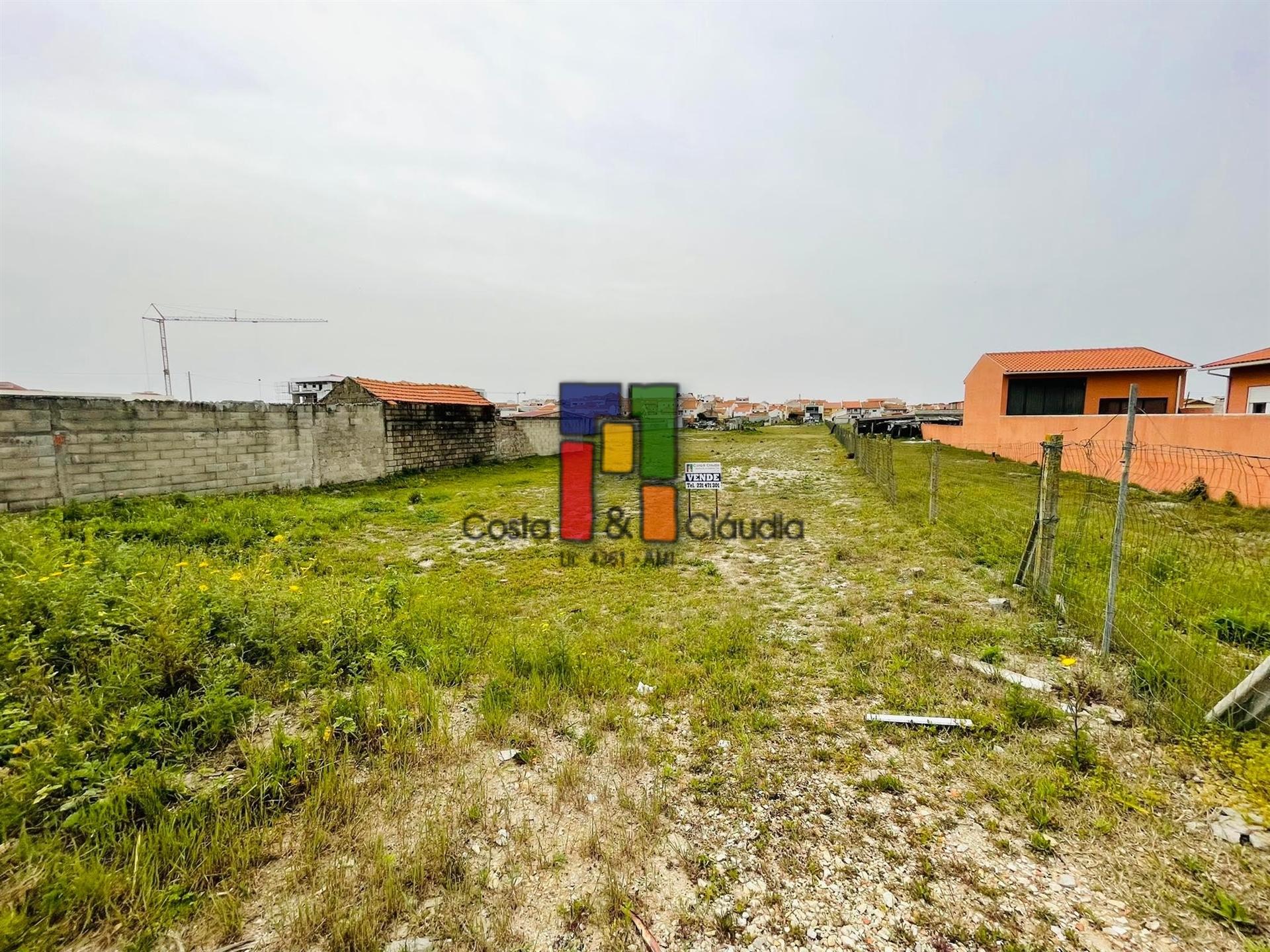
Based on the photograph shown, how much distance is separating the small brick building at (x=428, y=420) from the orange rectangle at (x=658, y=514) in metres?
7.22

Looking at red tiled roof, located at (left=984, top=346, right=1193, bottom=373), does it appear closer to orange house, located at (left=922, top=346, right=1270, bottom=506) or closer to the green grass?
orange house, located at (left=922, top=346, right=1270, bottom=506)

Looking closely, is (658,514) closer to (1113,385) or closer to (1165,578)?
(1165,578)

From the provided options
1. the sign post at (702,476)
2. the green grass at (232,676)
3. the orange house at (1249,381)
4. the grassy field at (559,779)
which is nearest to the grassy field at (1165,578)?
the grassy field at (559,779)

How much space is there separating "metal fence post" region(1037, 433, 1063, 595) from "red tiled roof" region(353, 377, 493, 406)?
13.9 meters

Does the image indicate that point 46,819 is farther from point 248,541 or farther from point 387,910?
point 248,541

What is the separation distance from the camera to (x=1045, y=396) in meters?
23.9

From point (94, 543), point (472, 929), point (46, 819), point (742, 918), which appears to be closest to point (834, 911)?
point (742, 918)

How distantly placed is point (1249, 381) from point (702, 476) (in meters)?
21.1

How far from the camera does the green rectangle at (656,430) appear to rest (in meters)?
13.2

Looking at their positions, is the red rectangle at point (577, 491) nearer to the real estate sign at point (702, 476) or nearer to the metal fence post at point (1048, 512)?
the real estate sign at point (702, 476)

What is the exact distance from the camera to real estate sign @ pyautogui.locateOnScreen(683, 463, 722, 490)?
8117mm

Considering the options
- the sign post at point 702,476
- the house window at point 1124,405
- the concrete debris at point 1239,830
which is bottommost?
the concrete debris at point 1239,830

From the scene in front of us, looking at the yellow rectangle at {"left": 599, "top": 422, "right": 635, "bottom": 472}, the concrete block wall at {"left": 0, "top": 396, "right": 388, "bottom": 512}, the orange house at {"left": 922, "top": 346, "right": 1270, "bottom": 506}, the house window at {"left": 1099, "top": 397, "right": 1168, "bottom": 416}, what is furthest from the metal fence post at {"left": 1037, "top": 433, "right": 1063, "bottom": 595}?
the house window at {"left": 1099, "top": 397, "right": 1168, "bottom": 416}

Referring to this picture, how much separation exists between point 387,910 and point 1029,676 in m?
3.89
